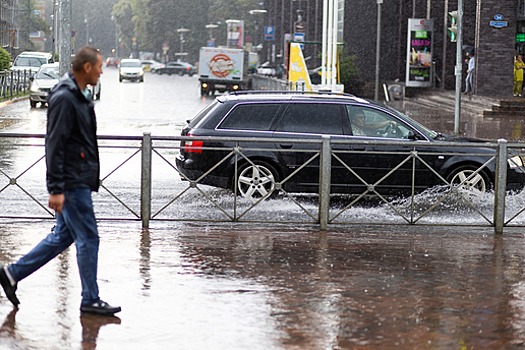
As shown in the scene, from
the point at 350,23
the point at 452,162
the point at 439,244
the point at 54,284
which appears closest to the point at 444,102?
the point at 350,23

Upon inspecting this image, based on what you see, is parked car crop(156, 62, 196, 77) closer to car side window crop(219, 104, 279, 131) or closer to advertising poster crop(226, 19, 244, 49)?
advertising poster crop(226, 19, 244, 49)

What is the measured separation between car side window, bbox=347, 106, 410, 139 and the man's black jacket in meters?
7.43

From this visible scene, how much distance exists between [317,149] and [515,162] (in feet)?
7.99

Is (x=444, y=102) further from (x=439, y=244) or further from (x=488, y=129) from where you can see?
(x=439, y=244)

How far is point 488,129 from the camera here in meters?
30.2

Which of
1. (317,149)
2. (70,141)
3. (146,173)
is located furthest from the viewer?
(317,149)

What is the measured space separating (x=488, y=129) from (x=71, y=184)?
24058 millimetres

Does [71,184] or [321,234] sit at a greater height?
[71,184]

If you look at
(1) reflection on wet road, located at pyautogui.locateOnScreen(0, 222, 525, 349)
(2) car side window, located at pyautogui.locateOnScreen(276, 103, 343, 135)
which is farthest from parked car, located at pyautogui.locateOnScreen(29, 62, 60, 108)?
(1) reflection on wet road, located at pyautogui.locateOnScreen(0, 222, 525, 349)

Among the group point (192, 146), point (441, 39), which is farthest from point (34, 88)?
point (192, 146)

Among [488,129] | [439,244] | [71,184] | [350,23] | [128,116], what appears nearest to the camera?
[71,184]

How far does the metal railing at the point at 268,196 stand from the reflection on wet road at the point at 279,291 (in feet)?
1.27

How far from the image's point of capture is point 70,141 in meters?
7.34

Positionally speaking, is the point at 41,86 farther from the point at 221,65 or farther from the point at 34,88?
the point at 221,65
